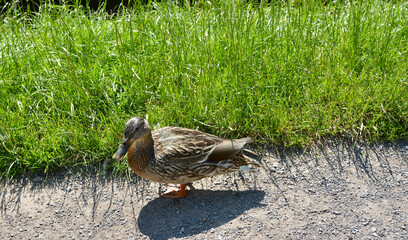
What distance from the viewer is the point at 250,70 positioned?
4.94 meters

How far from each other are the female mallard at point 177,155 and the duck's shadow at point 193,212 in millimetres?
124

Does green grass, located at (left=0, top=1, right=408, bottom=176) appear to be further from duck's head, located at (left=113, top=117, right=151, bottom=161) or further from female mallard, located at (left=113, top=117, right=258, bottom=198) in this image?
duck's head, located at (left=113, top=117, right=151, bottom=161)

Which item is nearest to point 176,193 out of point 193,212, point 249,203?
point 193,212

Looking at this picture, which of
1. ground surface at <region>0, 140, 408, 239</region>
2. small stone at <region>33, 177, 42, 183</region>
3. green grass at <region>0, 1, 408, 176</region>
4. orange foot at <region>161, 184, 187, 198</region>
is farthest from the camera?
green grass at <region>0, 1, 408, 176</region>

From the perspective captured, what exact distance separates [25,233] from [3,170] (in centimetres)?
87

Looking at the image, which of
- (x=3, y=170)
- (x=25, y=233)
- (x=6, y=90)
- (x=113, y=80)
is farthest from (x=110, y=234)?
(x=6, y=90)

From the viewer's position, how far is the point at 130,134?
12.4 feet

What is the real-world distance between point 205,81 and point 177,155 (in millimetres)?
1085

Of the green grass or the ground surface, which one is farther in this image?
the green grass

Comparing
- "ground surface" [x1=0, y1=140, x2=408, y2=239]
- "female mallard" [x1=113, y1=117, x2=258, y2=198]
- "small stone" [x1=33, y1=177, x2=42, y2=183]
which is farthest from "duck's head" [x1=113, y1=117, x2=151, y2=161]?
"small stone" [x1=33, y1=177, x2=42, y2=183]

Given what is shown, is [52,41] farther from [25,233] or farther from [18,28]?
[25,233]

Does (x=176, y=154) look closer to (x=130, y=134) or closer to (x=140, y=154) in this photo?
(x=140, y=154)

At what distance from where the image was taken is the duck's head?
377 cm

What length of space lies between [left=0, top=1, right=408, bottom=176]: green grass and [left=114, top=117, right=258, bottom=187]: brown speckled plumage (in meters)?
0.51
